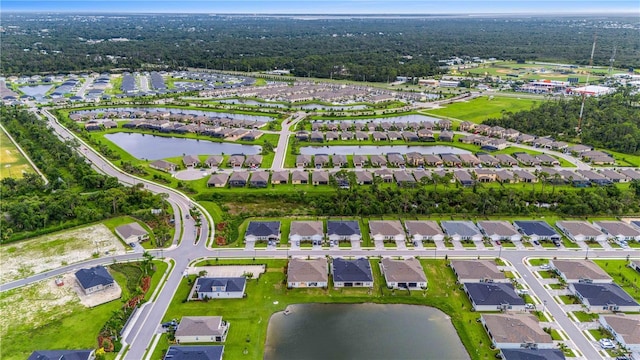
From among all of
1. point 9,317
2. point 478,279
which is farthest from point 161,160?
point 478,279

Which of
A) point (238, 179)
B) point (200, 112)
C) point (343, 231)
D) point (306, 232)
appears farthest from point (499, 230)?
point (200, 112)

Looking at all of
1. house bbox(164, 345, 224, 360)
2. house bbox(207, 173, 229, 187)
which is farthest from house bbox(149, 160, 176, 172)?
house bbox(164, 345, 224, 360)

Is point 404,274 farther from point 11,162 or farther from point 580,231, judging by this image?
point 11,162

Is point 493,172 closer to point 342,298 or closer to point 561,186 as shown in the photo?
point 561,186

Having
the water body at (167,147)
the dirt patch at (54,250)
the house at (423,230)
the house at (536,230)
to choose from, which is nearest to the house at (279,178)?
the water body at (167,147)

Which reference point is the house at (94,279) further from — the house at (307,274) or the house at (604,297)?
the house at (604,297)
